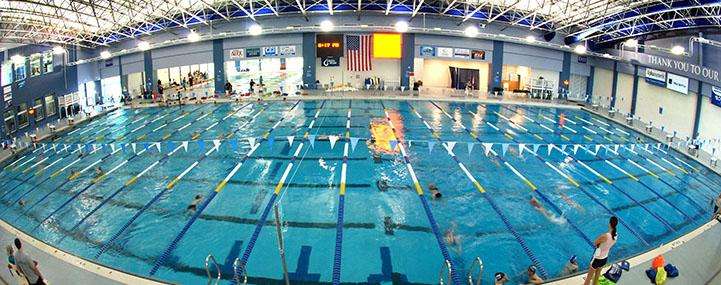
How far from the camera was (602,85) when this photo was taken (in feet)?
98.4

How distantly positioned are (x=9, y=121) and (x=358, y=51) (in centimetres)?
1936

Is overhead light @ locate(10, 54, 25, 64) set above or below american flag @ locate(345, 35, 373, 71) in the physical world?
below

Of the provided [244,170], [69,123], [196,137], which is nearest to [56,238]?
[244,170]

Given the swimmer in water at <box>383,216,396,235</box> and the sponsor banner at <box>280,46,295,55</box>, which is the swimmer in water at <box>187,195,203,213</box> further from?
the sponsor banner at <box>280,46,295,55</box>

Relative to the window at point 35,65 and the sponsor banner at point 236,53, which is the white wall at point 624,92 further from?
the window at point 35,65

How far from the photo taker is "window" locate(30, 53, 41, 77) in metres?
24.9

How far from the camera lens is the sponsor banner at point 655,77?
22.5 m

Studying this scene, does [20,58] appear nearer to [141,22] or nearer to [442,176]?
[141,22]

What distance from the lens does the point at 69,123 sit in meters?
23.1

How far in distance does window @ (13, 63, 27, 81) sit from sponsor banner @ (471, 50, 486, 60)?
1031 inches

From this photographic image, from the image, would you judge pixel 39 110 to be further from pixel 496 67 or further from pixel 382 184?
pixel 496 67

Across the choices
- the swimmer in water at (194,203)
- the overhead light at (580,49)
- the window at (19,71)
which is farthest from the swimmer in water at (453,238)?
the window at (19,71)

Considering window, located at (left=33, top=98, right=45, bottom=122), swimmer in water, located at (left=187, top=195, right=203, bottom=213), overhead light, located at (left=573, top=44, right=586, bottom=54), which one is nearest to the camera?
swimmer in water, located at (left=187, top=195, right=203, bottom=213)

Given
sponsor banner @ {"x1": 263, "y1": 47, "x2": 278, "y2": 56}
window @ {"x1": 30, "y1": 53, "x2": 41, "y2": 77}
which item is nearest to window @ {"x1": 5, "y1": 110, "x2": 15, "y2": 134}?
window @ {"x1": 30, "y1": 53, "x2": 41, "y2": 77}
